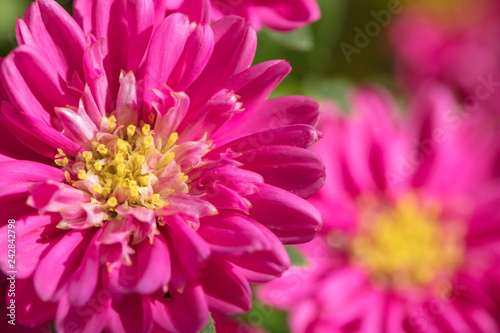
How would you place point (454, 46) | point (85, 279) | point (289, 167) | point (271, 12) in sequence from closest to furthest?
1. point (85, 279)
2. point (289, 167)
3. point (271, 12)
4. point (454, 46)

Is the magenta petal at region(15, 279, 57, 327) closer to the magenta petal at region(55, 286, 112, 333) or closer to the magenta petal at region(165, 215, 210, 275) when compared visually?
the magenta petal at region(55, 286, 112, 333)

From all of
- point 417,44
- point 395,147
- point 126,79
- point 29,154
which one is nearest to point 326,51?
point 395,147

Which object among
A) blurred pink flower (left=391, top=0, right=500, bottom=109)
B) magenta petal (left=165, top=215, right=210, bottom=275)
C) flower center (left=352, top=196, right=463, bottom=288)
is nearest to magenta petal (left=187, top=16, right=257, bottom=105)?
magenta petal (left=165, top=215, right=210, bottom=275)

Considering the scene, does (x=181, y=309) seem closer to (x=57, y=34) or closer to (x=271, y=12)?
(x=57, y=34)

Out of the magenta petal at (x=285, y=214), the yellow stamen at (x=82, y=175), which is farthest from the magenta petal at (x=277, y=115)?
the yellow stamen at (x=82, y=175)

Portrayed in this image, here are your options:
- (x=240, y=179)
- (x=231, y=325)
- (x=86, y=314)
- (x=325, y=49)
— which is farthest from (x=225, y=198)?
(x=325, y=49)

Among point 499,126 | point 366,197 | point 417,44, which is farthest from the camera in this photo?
point 417,44

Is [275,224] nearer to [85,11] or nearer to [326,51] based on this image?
[85,11]
